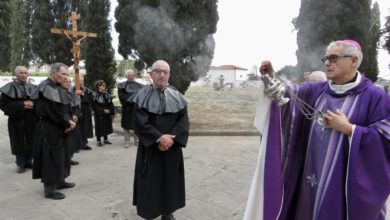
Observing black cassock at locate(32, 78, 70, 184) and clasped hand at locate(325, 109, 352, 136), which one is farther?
black cassock at locate(32, 78, 70, 184)

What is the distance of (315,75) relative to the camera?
4855mm

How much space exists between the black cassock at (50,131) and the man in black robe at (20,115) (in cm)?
163

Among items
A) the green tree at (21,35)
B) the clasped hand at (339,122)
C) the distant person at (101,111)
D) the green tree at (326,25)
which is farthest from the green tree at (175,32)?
the green tree at (21,35)

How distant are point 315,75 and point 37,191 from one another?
4.69m

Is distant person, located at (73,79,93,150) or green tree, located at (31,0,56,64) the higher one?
green tree, located at (31,0,56,64)

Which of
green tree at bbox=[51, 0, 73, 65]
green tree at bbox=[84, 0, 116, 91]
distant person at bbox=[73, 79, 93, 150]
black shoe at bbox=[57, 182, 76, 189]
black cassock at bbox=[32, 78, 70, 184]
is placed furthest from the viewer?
green tree at bbox=[51, 0, 73, 65]

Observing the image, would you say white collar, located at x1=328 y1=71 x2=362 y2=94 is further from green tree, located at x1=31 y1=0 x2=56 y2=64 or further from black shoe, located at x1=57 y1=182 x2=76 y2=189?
green tree, located at x1=31 y1=0 x2=56 y2=64

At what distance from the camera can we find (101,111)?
8.59 metres

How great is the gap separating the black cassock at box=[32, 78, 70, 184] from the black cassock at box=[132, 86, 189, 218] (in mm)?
1475

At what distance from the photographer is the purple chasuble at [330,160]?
2.36 metres

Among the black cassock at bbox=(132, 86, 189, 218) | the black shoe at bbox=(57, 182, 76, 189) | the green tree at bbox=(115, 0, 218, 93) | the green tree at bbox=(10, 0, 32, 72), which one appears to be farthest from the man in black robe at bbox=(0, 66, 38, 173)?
the green tree at bbox=(10, 0, 32, 72)

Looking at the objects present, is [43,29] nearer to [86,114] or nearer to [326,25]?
[86,114]

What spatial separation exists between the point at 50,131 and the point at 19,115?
1.94m

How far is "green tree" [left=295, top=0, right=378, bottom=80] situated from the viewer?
14.5 m
